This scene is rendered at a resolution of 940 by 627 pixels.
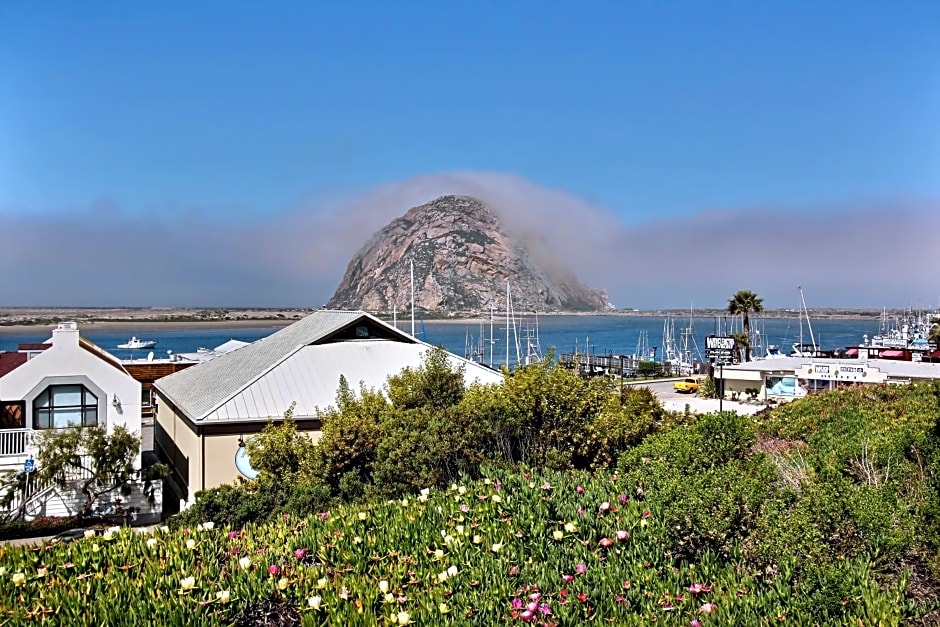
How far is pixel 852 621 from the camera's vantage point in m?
6.07

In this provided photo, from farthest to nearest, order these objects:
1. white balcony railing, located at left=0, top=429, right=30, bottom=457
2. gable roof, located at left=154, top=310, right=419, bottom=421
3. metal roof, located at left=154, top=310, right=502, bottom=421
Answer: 1. gable roof, located at left=154, top=310, right=419, bottom=421
2. metal roof, located at left=154, top=310, right=502, bottom=421
3. white balcony railing, located at left=0, top=429, right=30, bottom=457

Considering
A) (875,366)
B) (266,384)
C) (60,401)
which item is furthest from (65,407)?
(875,366)

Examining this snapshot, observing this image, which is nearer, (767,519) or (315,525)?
(767,519)

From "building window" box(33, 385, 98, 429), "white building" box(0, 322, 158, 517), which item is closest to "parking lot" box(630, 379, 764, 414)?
"white building" box(0, 322, 158, 517)

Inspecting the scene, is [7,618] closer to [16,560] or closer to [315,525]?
[16,560]

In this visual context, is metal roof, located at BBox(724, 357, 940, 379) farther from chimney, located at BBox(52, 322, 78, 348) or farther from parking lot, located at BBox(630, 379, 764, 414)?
chimney, located at BBox(52, 322, 78, 348)

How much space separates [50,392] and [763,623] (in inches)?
927

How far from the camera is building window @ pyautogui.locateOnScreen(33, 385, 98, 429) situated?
24234 millimetres

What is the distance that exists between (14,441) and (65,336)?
347 centimetres

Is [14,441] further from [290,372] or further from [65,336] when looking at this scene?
[290,372]

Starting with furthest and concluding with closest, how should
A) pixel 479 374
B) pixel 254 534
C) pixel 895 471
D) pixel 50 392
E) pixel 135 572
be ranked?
pixel 479 374
pixel 50 392
pixel 895 471
pixel 254 534
pixel 135 572

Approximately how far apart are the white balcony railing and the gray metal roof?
4510 mm

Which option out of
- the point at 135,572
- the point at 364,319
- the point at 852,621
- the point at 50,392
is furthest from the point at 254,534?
the point at 364,319

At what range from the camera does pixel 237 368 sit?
97.7 feet
